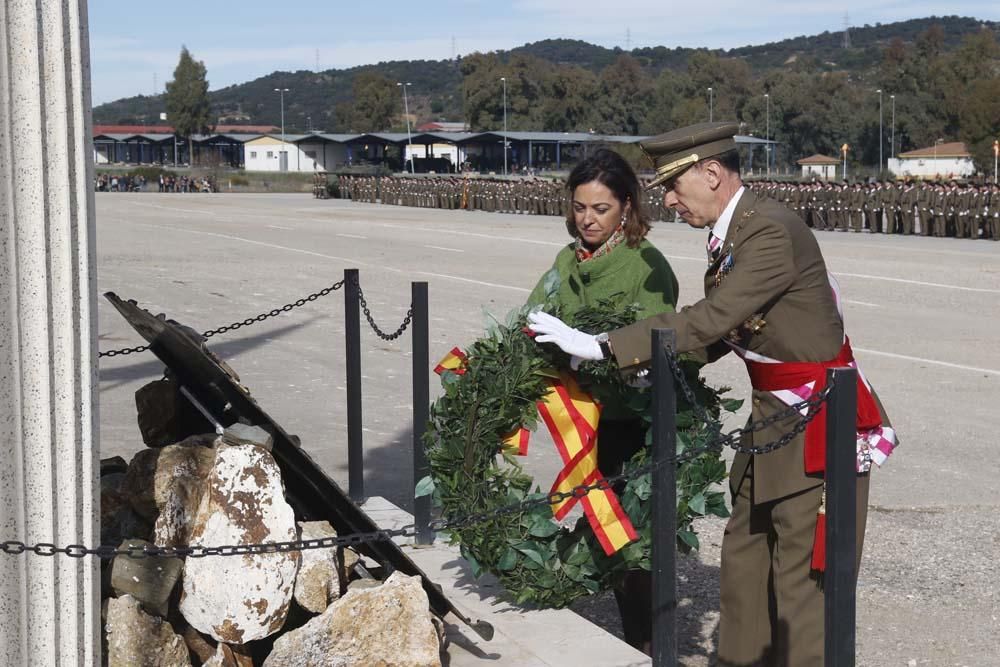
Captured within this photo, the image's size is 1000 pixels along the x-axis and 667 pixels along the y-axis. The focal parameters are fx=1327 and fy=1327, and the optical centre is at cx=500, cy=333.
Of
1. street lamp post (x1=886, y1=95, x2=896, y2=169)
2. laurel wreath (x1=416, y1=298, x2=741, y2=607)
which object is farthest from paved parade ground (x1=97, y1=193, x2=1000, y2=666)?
street lamp post (x1=886, y1=95, x2=896, y2=169)

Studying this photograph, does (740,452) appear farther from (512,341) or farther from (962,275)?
(962,275)

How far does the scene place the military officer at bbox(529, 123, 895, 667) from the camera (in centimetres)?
375

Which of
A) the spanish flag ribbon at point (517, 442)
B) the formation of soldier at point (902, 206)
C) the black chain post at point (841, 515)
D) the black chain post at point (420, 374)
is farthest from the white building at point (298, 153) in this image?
the black chain post at point (841, 515)

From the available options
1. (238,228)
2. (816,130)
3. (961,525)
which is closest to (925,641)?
(961,525)

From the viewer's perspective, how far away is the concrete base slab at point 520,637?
4.43 meters

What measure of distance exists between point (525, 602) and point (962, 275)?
55.4ft

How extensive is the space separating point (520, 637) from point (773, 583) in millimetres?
1000

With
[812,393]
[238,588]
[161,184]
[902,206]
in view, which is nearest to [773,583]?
[812,393]

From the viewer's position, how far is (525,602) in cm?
490

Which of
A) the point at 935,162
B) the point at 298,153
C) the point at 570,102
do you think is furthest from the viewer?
the point at 570,102

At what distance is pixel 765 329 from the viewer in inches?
150

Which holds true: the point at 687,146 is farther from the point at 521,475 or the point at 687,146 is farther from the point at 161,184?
the point at 161,184

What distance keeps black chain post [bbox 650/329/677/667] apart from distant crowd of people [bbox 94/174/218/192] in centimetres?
7056

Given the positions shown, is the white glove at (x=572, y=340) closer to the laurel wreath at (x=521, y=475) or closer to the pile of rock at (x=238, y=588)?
the laurel wreath at (x=521, y=475)
